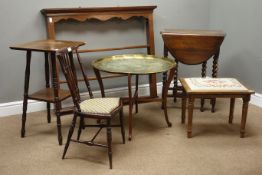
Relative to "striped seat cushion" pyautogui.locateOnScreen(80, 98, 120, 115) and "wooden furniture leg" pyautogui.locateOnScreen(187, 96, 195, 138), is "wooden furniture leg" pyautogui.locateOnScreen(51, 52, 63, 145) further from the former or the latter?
"wooden furniture leg" pyautogui.locateOnScreen(187, 96, 195, 138)

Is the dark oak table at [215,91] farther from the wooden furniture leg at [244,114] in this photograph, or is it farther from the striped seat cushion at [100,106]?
the striped seat cushion at [100,106]

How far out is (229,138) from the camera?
278 cm

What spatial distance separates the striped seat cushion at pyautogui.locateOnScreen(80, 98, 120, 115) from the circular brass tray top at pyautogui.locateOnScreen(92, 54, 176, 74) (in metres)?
0.28

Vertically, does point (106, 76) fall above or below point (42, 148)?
above

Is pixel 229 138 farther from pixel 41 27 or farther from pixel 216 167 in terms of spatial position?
pixel 41 27

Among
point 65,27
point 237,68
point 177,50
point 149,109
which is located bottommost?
point 149,109

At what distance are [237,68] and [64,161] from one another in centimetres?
228

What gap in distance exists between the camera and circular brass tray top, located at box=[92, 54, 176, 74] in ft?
8.70

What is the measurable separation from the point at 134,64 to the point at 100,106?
66cm

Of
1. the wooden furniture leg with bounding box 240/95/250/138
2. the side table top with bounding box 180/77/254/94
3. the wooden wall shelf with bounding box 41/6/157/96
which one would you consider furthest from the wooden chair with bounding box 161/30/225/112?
the wooden furniture leg with bounding box 240/95/250/138

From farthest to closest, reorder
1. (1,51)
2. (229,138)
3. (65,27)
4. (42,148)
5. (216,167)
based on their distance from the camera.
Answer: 1. (65,27)
2. (1,51)
3. (229,138)
4. (42,148)
5. (216,167)

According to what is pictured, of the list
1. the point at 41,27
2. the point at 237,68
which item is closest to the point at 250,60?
the point at 237,68

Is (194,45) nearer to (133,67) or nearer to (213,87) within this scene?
(213,87)

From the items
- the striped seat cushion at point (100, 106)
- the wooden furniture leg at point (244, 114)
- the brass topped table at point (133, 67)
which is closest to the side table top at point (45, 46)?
the brass topped table at point (133, 67)
